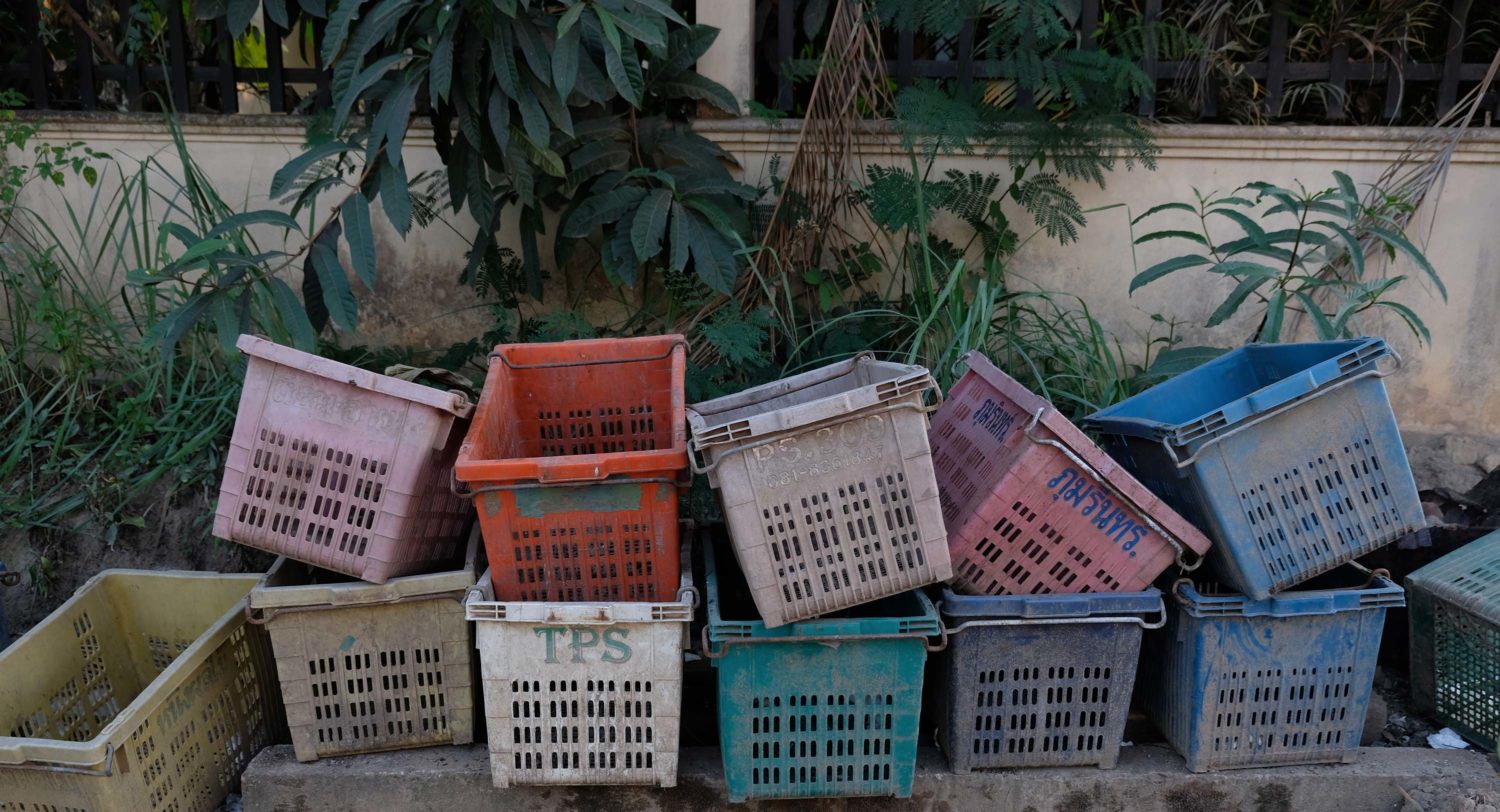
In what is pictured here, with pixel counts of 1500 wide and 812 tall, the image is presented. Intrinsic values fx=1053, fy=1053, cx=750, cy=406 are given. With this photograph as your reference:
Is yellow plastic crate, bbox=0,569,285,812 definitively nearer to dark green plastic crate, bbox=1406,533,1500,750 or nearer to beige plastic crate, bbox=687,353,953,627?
beige plastic crate, bbox=687,353,953,627

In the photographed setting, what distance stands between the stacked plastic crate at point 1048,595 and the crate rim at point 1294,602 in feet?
0.33

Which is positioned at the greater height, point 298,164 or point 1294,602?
point 298,164

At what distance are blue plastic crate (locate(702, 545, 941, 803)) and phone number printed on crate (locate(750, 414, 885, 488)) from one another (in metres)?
0.36

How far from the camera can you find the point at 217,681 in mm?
2799

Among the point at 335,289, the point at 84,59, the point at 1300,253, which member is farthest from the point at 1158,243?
the point at 84,59

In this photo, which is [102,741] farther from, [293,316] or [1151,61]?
[1151,61]

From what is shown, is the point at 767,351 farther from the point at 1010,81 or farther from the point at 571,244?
the point at 1010,81

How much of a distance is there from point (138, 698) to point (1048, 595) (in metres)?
2.20

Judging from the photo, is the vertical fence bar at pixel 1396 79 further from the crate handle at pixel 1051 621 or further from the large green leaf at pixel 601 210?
the large green leaf at pixel 601 210

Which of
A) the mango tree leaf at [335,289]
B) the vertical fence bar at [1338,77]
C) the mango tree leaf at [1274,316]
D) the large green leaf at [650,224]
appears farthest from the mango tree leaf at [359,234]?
the vertical fence bar at [1338,77]

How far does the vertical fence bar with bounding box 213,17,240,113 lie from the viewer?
4.17 meters

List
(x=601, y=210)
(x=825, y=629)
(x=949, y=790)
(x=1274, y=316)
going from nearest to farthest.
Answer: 1. (x=825, y=629)
2. (x=949, y=790)
3. (x=1274, y=316)
4. (x=601, y=210)

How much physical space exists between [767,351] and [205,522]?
2.05m

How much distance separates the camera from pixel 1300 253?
13.3 ft
